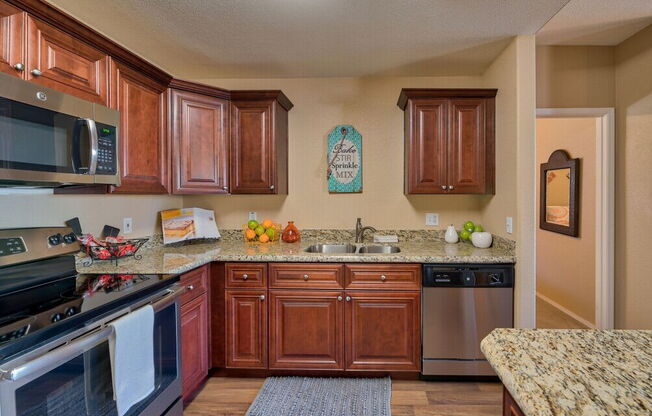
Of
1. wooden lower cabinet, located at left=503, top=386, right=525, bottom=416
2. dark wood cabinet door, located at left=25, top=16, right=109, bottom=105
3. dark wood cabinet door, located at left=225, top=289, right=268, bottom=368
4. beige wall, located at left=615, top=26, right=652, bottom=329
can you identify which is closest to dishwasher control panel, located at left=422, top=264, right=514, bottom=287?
beige wall, located at left=615, top=26, right=652, bottom=329

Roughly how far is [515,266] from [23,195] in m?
3.00

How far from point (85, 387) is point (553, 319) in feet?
13.4

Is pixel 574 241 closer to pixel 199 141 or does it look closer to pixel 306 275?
pixel 306 275

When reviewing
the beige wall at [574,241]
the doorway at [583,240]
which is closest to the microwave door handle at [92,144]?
the doorway at [583,240]

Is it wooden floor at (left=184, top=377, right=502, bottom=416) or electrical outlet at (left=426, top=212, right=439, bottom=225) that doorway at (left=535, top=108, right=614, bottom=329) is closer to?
electrical outlet at (left=426, top=212, right=439, bottom=225)

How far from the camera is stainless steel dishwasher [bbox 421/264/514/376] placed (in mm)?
2359

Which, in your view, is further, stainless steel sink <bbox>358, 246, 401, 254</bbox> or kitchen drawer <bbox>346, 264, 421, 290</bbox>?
stainless steel sink <bbox>358, 246, 401, 254</bbox>

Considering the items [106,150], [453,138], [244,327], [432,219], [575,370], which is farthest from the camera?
[432,219]

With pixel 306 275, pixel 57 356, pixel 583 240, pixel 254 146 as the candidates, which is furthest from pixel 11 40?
pixel 583 240

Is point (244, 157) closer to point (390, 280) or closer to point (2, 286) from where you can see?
point (390, 280)

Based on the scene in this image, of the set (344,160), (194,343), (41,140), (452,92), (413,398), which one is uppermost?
(452,92)

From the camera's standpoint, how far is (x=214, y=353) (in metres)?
2.44

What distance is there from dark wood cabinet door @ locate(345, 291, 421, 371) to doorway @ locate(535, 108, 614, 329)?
5.57 ft

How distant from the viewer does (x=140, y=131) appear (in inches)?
86.4
